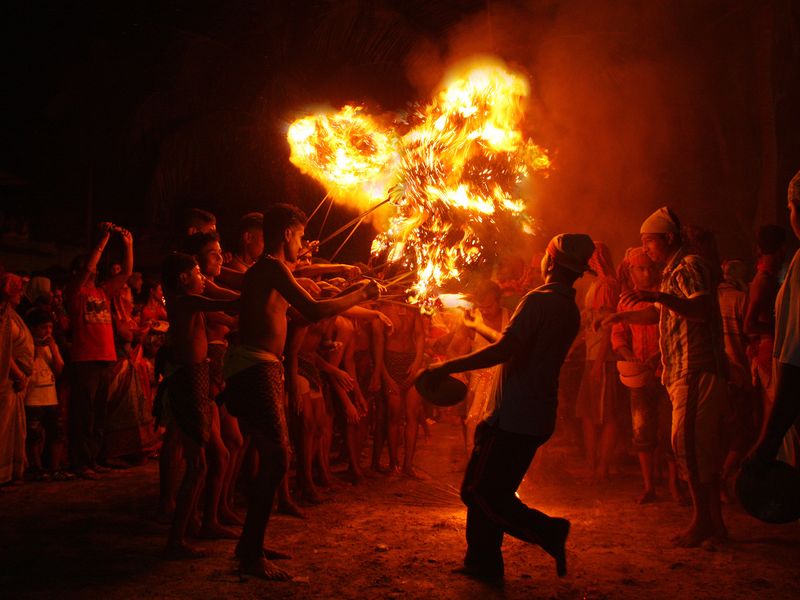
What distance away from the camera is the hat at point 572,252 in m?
4.84

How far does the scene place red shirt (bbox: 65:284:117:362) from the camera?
8125mm

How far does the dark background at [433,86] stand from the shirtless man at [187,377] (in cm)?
557

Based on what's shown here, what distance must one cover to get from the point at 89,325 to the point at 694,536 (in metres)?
6.39

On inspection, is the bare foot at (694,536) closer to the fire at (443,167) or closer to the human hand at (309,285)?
the fire at (443,167)

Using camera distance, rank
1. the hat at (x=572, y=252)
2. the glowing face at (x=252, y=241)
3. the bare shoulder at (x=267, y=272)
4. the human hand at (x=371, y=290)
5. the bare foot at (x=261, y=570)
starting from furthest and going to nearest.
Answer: the glowing face at (x=252, y=241) < the human hand at (x=371, y=290) < the bare shoulder at (x=267, y=272) < the hat at (x=572, y=252) < the bare foot at (x=261, y=570)

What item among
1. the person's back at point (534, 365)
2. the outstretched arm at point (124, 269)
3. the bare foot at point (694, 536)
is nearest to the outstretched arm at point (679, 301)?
the person's back at point (534, 365)

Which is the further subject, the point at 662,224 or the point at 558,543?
the point at 662,224

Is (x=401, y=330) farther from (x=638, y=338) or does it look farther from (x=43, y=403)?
(x=43, y=403)

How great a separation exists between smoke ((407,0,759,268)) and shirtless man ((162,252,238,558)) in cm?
795

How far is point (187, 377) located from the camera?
17.4 ft

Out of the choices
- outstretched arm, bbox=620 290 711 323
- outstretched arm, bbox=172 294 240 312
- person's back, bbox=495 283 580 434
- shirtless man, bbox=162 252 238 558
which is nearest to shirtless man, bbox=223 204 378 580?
outstretched arm, bbox=172 294 240 312

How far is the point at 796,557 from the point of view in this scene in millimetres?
5211

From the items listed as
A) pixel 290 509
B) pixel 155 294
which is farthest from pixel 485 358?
pixel 155 294

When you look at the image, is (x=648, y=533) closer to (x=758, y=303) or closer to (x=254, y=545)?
(x=758, y=303)
